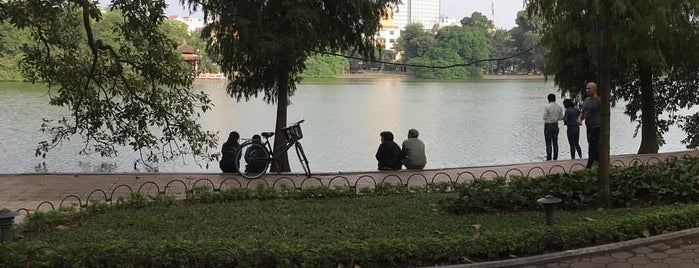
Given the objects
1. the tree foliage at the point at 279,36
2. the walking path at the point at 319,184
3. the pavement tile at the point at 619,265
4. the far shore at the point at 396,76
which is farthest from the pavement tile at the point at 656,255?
the far shore at the point at 396,76

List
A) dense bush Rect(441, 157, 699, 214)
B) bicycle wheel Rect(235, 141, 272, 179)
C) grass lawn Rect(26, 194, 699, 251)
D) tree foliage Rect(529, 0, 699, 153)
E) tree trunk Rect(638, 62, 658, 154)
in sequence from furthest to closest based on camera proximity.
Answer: tree trunk Rect(638, 62, 658, 154), tree foliage Rect(529, 0, 699, 153), bicycle wheel Rect(235, 141, 272, 179), dense bush Rect(441, 157, 699, 214), grass lawn Rect(26, 194, 699, 251)

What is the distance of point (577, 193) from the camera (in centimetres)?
571

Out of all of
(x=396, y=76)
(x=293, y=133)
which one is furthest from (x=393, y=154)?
(x=396, y=76)

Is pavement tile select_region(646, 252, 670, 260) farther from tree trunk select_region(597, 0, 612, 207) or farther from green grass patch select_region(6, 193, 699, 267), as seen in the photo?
tree trunk select_region(597, 0, 612, 207)

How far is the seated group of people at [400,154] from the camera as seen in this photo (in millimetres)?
9133

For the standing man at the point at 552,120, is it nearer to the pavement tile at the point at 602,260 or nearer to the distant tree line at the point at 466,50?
the pavement tile at the point at 602,260

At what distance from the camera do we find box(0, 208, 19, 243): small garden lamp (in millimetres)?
4316

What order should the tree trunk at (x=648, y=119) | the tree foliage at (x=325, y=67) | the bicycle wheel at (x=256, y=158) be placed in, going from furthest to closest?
the tree foliage at (x=325, y=67)
the tree trunk at (x=648, y=119)
the bicycle wheel at (x=256, y=158)

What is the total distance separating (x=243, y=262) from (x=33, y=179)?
540cm

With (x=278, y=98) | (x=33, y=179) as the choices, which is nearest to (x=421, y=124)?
(x=278, y=98)

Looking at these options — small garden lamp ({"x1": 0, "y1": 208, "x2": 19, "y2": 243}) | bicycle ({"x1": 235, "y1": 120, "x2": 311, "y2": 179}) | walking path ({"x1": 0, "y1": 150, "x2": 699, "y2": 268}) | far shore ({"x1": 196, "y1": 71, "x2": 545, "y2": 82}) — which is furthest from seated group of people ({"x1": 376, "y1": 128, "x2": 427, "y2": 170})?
far shore ({"x1": 196, "y1": 71, "x2": 545, "y2": 82})

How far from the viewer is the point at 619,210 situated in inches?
213

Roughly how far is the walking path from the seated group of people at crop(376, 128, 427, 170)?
0.31 m

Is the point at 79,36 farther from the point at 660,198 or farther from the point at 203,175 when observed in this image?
the point at 660,198
